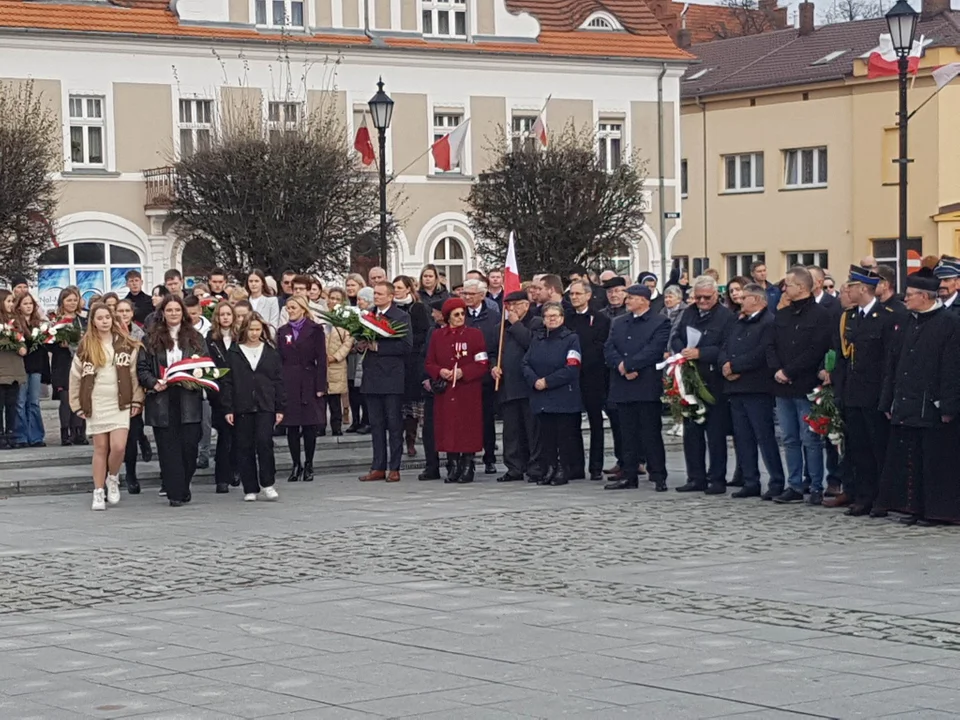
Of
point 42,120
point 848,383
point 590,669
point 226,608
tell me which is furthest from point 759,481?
point 42,120

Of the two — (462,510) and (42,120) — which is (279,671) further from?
(42,120)

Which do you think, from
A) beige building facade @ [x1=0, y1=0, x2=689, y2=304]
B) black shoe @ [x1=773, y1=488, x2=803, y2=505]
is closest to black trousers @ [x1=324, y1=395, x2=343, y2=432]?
black shoe @ [x1=773, y1=488, x2=803, y2=505]

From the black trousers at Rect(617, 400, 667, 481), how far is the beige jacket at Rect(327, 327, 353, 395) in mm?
3318

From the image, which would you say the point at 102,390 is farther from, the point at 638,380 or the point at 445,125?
the point at 445,125

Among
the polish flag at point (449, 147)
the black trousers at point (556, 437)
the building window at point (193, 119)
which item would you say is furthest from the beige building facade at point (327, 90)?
the black trousers at point (556, 437)

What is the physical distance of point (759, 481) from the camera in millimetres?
16562

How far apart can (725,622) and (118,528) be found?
21.7ft

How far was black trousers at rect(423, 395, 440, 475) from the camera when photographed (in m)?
18.6

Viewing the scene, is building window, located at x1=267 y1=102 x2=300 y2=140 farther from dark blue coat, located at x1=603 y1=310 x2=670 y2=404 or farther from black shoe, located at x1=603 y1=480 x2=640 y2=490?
black shoe, located at x1=603 y1=480 x2=640 y2=490

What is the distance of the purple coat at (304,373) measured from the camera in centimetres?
1825

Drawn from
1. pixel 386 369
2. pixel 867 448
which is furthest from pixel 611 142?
pixel 867 448

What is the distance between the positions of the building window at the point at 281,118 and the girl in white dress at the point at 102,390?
22.9 metres

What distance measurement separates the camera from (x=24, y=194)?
36062 millimetres

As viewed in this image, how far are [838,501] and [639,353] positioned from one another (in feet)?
8.26
